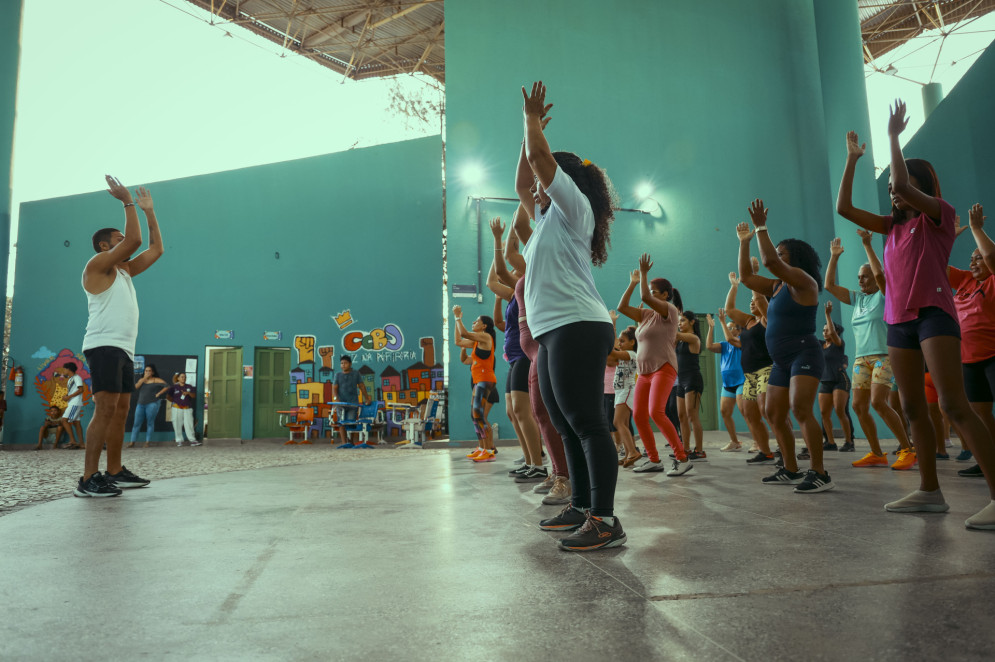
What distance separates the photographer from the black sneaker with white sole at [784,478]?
172 inches

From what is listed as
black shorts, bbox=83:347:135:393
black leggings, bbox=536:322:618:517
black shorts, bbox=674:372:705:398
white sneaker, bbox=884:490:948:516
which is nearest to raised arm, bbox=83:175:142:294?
black shorts, bbox=83:347:135:393

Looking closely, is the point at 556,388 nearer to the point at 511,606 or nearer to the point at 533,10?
the point at 511,606

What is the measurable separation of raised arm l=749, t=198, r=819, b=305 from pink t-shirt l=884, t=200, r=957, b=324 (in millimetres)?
778

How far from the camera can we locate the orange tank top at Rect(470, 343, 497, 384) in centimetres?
716

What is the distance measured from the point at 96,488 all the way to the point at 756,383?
16.9 feet

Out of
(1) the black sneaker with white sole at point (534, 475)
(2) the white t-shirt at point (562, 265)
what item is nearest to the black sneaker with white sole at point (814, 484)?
(1) the black sneaker with white sole at point (534, 475)

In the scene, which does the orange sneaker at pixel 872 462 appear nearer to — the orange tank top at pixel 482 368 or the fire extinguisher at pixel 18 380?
the orange tank top at pixel 482 368

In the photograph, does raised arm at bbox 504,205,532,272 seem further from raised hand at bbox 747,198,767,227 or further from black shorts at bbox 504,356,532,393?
raised hand at bbox 747,198,767,227

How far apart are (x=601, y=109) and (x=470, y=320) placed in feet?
17.0

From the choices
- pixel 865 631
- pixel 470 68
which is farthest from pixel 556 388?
pixel 470 68

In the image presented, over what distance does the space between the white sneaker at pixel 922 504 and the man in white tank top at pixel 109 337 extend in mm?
4522

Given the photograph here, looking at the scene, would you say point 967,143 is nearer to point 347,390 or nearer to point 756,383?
point 756,383

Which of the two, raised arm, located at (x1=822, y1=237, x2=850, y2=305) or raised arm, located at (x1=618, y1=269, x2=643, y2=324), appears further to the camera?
raised arm, located at (x1=618, y1=269, x2=643, y2=324)

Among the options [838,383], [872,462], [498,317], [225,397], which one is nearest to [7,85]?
[225,397]
